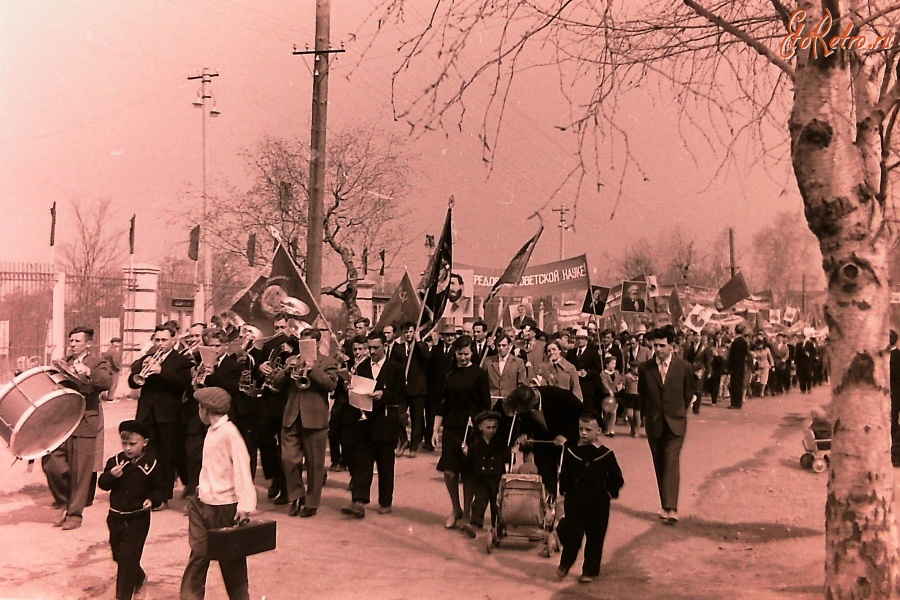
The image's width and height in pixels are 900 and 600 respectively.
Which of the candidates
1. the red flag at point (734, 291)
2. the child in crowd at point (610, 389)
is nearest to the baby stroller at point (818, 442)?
the child in crowd at point (610, 389)

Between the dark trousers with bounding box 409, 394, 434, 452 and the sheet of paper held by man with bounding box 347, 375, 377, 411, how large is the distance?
12.8 ft

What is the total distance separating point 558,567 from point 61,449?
5.00m

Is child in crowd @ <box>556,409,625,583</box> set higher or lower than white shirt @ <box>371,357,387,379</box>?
lower

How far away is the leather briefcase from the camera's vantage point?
5.47 m

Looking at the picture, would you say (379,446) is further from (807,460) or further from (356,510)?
(807,460)

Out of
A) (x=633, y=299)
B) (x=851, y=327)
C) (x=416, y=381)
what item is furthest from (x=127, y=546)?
(x=633, y=299)

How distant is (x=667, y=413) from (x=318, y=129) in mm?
6611

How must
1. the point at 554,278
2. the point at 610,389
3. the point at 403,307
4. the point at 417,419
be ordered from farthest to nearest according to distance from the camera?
the point at 554,278 → the point at 610,389 → the point at 417,419 → the point at 403,307

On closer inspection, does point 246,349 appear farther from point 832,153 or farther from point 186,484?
point 832,153

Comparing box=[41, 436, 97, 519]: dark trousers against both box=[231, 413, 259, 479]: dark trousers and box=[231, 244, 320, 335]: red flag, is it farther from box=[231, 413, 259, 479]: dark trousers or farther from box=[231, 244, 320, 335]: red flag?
box=[231, 244, 320, 335]: red flag

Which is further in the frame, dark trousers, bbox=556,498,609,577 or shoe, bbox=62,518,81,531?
shoe, bbox=62,518,81,531

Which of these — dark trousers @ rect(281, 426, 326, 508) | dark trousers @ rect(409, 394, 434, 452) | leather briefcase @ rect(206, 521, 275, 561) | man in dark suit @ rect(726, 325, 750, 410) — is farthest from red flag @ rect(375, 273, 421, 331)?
man in dark suit @ rect(726, 325, 750, 410)

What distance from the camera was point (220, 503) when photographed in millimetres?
5922

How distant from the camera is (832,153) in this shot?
520 centimetres
